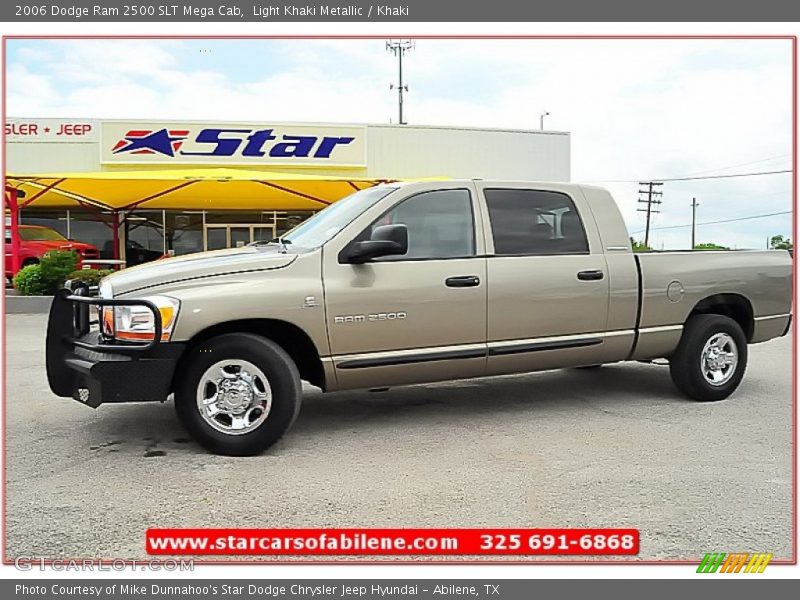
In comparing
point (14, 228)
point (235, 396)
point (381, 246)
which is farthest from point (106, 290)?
point (14, 228)

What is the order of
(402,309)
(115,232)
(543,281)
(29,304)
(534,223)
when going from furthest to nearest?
(115,232), (29,304), (534,223), (543,281), (402,309)

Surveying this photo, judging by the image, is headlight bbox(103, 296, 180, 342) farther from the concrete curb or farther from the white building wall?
the white building wall

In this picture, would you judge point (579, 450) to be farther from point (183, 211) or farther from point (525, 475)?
point (183, 211)

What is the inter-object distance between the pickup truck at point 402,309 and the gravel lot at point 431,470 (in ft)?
1.30

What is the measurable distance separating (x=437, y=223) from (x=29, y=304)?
11.8m

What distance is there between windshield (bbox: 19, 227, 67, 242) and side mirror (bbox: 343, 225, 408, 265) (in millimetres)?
18520

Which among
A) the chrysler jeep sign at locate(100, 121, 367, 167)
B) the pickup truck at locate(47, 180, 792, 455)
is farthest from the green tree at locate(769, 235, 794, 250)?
the chrysler jeep sign at locate(100, 121, 367, 167)

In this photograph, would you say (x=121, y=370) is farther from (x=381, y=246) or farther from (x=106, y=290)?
(x=381, y=246)

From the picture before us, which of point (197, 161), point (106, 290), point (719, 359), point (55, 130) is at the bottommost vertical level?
point (719, 359)

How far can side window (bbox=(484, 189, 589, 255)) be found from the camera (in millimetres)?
5732

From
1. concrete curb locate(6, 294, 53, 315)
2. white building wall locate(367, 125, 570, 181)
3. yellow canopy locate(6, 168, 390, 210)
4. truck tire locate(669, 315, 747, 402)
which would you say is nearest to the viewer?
truck tire locate(669, 315, 747, 402)

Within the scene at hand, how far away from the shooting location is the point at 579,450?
5.02 metres

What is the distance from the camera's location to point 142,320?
469 cm

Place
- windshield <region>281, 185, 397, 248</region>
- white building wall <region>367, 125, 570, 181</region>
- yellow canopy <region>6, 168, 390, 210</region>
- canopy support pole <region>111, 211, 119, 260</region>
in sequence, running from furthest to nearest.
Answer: white building wall <region>367, 125, 570, 181</region> < canopy support pole <region>111, 211, 119, 260</region> < yellow canopy <region>6, 168, 390, 210</region> < windshield <region>281, 185, 397, 248</region>
